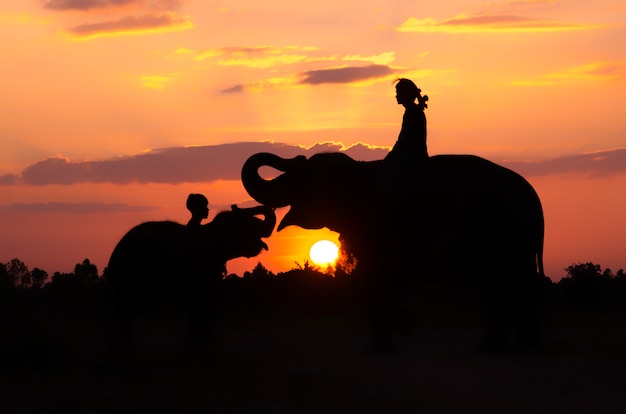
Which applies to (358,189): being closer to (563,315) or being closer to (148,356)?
(148,356)

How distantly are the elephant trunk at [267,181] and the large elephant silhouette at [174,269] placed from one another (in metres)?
0.59

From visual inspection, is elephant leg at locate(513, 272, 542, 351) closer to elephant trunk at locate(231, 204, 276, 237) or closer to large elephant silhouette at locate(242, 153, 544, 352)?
large elephant silhouette at locate(242, 153, 544, 352)

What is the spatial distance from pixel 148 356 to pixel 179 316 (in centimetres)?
1086

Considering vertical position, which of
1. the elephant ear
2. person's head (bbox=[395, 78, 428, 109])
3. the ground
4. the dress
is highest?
person's head (bbox=[395, 78, 428, 109])

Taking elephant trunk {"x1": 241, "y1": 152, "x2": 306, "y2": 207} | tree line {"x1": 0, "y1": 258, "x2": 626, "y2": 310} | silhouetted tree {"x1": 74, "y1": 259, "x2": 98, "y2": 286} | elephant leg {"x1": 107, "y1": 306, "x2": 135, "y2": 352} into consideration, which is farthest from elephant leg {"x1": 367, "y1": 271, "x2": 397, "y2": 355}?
silhouetted tree {"x1": 74, "y1": 259, "x2": 98, "y2": 286}

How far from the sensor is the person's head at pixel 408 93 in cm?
1573

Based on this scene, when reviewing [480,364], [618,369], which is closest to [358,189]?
[480,364]

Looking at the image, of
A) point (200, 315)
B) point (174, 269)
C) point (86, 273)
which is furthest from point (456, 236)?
point (86, 273)

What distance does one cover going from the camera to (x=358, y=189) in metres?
16.2

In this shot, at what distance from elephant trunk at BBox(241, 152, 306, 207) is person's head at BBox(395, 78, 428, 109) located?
5.88 feet

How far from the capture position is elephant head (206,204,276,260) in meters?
16.6

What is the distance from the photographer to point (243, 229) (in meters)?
16.8

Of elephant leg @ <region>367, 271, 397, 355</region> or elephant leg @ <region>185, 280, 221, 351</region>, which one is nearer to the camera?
elephant leg @ <region>367, 271, 397, 355</region>

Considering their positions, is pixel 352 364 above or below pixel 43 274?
below
